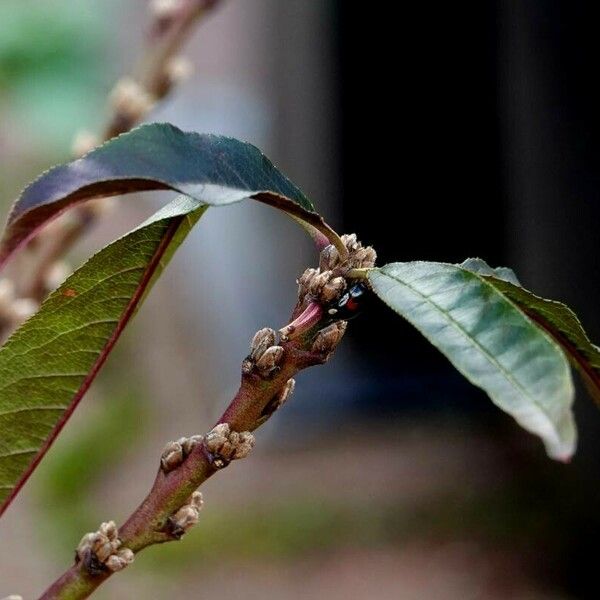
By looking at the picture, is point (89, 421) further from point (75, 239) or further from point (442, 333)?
point (442, 333)

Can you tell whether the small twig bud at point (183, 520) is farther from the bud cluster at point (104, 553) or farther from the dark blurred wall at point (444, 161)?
the dark blurred wall at point (444, 161)

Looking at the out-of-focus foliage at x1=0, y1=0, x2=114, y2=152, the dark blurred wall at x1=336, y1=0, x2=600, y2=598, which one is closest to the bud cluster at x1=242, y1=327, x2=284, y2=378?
the out-of-focus foliage at x1=0, y1=0, x2=114, y2=152

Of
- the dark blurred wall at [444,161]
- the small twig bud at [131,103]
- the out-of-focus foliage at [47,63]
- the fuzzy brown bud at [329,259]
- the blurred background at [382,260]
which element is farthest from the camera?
the dark blurred wall at [444,161]

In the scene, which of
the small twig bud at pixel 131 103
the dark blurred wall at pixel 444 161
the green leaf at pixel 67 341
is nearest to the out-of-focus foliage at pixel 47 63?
the small twig bud at pixel 131 103

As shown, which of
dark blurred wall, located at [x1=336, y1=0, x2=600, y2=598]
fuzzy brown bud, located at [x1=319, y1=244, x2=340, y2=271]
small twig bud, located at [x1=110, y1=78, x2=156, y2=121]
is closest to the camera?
fuzzy brown bud, located at [x1=319, y1=244, x2=340, y2=271]

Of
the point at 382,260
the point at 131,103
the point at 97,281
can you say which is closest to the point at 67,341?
the point at 97,281

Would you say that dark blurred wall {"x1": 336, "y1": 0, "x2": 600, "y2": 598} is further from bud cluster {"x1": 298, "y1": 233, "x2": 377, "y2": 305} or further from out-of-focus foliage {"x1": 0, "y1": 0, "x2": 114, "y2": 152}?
bud cluster {"x1": 298, "y1": 233, "x2": 377, "y2": 305}

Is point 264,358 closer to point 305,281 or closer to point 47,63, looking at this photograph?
point 305,281
